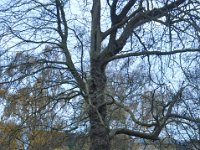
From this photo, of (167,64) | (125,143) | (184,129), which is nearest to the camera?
(167,64)

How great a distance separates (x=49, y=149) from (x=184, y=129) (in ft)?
12.3

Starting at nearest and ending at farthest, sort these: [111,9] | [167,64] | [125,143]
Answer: [167,64] → [111,9] → [125,143]

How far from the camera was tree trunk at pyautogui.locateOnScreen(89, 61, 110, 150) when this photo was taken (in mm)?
12531

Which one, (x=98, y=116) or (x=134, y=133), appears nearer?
(x=98, y=116)

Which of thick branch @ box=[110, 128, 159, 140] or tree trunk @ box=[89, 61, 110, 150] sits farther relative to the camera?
thick branch @ box=[110, 128, 159, 140]

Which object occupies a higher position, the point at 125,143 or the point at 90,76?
the point at 90,76

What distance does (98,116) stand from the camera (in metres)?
12.4

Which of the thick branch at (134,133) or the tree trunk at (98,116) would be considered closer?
the tree trunk at (98,116)

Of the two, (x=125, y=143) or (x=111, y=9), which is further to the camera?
(x=125, y=143)

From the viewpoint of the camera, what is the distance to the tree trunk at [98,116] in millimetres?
12531

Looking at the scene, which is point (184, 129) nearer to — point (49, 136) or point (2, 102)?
point (49, 136)

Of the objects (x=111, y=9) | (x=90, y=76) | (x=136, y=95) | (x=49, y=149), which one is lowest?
(x=49, y=149)

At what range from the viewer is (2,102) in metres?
14.1

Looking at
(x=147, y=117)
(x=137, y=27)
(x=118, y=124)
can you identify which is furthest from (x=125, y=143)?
(x=137, y=27)
